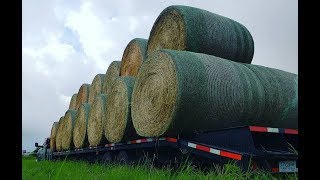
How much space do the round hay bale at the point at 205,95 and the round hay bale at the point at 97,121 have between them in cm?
294

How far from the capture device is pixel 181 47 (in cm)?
693

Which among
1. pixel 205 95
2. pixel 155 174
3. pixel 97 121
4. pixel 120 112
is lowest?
pixel 155 174

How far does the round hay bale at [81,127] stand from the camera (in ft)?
37.5

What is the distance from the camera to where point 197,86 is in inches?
218

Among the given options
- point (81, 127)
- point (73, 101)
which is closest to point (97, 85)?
point (81, 127)

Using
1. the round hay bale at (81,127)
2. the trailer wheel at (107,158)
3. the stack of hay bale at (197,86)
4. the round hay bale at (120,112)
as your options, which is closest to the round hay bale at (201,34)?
the stack of hay bale at (197,86)

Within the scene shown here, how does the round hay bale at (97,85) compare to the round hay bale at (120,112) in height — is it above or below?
above

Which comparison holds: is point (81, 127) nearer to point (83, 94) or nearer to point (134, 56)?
point (83, 94)

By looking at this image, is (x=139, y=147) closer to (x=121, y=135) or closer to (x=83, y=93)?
(x=121, y=135)

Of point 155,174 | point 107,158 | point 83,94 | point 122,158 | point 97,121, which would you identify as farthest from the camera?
point 83,94

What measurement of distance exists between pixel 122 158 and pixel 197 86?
315cm

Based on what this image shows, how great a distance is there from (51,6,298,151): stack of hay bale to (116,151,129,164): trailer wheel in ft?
0.92

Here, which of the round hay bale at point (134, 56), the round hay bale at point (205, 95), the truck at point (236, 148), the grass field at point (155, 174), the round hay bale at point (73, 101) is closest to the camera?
the grass field at point (155, 174)

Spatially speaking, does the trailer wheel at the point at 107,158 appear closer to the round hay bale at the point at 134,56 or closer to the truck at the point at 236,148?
the round hay bale at the point at 134,56
